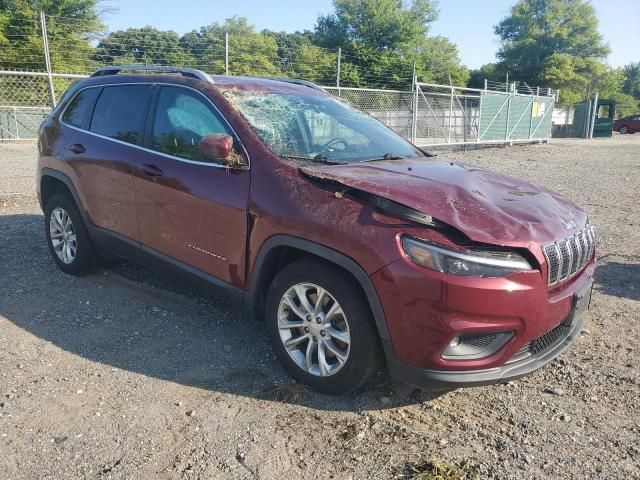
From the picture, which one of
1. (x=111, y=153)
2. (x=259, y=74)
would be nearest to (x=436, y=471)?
(x=111, y=153)

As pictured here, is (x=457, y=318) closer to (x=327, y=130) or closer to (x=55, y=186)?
(x=327, y=130)

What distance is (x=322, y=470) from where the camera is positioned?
2547 millimetres

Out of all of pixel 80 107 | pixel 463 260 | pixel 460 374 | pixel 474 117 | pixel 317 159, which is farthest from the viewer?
pixel 474 117

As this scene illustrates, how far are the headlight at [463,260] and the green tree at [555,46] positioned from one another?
63.1 m

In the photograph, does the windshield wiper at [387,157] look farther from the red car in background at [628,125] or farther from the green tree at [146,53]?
the red car in background at [628,125]

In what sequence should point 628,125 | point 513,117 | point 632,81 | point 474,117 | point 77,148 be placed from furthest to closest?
point 632,81 < point 628,125 < point 513,117 < point 474,117 < point 77,148

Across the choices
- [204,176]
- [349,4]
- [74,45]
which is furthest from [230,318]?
[349,4]

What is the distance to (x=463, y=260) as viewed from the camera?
2605 millimetres

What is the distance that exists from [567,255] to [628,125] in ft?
153

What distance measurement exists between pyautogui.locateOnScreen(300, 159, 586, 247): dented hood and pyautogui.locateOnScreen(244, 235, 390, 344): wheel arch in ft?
1.26

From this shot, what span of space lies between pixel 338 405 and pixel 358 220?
1.06 meters

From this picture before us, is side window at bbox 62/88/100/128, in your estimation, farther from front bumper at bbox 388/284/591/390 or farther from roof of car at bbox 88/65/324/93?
front bumper at bbox 388/284/591/390

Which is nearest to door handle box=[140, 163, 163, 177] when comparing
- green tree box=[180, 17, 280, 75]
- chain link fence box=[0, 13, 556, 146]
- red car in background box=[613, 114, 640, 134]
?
chain link fence box=[0, 13, 556, 146]

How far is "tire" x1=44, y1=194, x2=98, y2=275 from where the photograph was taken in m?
4.89
